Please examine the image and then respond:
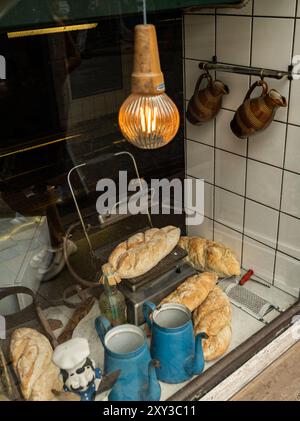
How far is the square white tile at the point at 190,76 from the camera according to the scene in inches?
57.8

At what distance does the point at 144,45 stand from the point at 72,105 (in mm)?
582

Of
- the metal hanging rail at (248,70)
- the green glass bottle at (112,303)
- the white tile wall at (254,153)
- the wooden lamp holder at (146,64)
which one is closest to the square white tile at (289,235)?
the white tile wall at (254,153)

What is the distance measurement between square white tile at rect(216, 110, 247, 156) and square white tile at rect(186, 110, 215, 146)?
0.03m

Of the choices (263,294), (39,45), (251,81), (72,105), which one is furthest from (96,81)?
(263,294)

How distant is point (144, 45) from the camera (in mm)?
829

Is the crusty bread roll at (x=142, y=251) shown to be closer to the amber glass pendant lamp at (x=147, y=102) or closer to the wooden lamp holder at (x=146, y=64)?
the amber glass pendant lamp at (x=147, y=102)

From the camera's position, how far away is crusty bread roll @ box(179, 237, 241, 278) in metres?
1.48

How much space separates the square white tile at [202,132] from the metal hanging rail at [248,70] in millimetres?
187

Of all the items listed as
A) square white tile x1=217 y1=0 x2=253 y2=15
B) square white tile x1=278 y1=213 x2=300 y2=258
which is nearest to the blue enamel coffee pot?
square white tile x1=278 y1=213 x2=300 y2=258

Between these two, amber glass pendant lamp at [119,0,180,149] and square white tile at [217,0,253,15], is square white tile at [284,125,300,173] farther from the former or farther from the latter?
amber glass pendant lamp at [119,0,180,149]

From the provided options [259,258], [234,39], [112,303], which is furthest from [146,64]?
[259,258]

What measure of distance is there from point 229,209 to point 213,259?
0.20 meters

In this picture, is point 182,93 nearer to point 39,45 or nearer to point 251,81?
point 251,81

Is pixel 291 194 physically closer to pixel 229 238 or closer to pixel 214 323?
pixel 229 238
